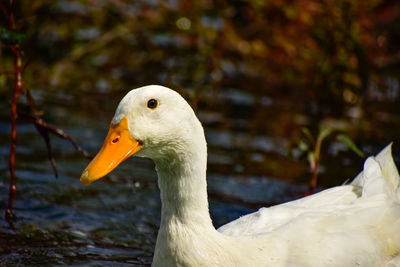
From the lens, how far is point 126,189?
6.62m

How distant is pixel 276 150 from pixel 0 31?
3.82 metres

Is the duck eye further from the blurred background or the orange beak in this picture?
the blurred background

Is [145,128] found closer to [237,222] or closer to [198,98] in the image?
[237,222]

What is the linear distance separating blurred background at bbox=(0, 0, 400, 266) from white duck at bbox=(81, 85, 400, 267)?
3.85 ft

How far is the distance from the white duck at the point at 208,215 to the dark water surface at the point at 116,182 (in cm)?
123

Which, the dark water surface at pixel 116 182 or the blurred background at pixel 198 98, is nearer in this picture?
the dark water surface at pixel 116 182

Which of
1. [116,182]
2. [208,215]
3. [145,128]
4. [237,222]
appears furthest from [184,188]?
[116,182]

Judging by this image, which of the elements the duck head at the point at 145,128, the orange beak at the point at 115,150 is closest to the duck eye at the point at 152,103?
the duck head at the point at 145,128

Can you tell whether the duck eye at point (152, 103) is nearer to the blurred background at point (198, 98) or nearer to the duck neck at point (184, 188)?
the duck neck at point (184, 188)

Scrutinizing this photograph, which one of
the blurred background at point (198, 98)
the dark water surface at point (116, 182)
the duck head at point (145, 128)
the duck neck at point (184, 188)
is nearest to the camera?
the duck head at point (145, 128)

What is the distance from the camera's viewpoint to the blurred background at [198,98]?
19.1 feet

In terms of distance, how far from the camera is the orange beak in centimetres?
355

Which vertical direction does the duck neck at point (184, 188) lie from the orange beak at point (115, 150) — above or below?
below

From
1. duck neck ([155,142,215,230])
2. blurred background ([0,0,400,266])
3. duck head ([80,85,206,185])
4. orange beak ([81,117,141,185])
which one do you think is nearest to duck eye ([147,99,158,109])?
duck head ([80,85,206,185])
